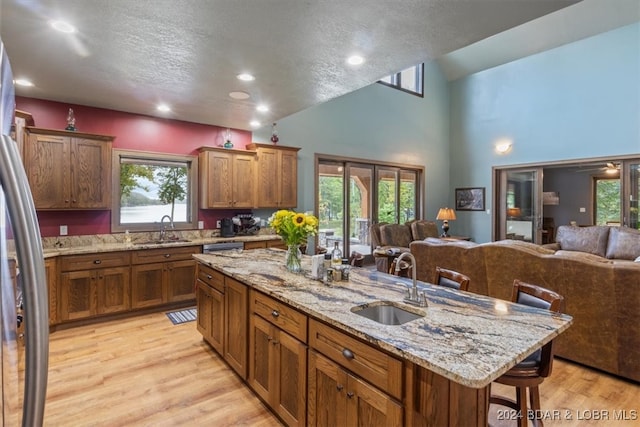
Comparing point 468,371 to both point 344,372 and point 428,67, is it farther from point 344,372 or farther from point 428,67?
point 428,67

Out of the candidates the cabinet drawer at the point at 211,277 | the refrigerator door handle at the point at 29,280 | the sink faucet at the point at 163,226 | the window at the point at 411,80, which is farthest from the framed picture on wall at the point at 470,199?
the refrigerator door handle at the point at 29,280

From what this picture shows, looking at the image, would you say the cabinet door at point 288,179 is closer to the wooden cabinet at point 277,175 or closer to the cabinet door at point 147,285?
the wooden cabinet at point 277,175

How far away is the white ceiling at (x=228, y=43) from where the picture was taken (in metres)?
2.09

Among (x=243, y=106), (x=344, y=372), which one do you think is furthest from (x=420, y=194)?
(x=344, y=372)

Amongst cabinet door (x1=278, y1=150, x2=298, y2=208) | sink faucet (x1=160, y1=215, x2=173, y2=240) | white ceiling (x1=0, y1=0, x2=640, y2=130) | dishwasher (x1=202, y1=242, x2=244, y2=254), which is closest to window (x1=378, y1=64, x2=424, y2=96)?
cabinet door (x1=278, y1=150, x2=298, y2=208)

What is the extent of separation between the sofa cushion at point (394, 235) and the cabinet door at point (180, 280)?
3.78 m

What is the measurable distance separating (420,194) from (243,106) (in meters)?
5.54

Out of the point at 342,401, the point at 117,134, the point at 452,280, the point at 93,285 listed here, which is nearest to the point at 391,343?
the point at 342,401

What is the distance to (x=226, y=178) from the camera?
4.99 m

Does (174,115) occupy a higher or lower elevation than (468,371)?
higher

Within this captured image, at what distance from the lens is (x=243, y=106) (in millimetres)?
4203

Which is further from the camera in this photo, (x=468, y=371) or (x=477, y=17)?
(x=477, y=17)

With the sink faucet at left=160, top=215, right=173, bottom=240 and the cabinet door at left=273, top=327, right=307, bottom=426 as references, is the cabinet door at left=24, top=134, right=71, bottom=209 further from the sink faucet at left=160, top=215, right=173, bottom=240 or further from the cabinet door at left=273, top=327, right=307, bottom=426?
the cabinet door at left=273, top=327, right=307, bottom=426

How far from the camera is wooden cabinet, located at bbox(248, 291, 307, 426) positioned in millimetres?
1822
